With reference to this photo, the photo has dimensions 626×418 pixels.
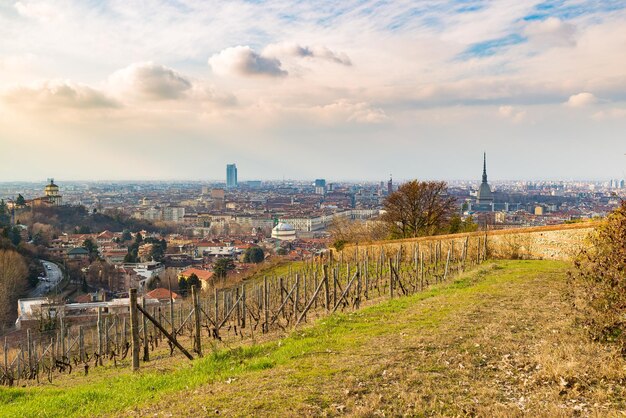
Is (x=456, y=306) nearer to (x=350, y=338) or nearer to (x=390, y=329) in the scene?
(x=390, y=329)

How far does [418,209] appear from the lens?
3778cm

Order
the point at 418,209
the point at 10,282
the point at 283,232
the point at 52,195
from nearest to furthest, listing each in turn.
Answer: the point at 418,209 < the point at 10,282 < the point at 52,195 < the point at 283,232

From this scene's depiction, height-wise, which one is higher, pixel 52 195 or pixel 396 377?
pixel 52 195

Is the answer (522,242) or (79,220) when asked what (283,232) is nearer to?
(79,220)

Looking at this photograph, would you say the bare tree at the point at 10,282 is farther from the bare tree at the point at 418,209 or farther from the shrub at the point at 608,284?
the shrub at the point at 608,284

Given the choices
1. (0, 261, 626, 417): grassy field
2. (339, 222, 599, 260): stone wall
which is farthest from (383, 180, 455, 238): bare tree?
(0, 261, 626, 417): grassy field

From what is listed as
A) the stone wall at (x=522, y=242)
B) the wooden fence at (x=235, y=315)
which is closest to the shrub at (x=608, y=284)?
the wooden fence at (x=235, y=315)

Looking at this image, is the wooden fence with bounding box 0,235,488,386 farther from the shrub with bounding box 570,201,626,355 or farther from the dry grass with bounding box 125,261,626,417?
the shrub with bounding box 570,201,626,355

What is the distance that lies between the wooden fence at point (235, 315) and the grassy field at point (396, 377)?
2.03m

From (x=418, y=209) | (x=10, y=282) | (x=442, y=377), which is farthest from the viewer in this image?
(x=10, y=282)

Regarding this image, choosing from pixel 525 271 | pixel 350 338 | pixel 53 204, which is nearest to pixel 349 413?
pixel 350 338

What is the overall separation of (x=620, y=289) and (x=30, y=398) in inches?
411

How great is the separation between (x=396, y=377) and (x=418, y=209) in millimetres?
31785

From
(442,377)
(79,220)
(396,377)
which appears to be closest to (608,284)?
(442,377)
